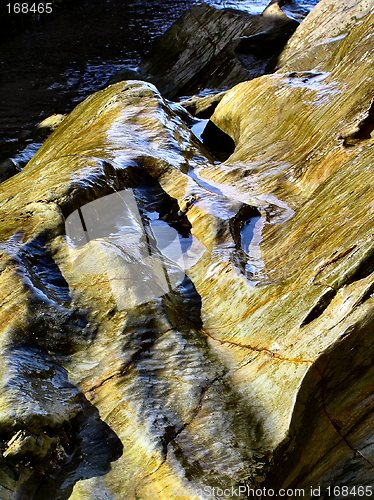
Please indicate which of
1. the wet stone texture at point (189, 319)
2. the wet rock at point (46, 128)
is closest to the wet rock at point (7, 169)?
the wet rock at point (46, 128)

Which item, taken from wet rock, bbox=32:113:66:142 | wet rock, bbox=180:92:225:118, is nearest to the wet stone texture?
wet rock, bbox=180:92:225:118

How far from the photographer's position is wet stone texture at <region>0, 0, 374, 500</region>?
10.6 ft

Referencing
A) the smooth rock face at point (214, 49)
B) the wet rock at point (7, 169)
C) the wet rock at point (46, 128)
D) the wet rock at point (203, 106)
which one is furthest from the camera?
the smooth rock face at point (214, 49)

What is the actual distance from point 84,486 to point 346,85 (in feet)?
13.4

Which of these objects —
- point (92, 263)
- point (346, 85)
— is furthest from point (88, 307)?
point (346, 85)

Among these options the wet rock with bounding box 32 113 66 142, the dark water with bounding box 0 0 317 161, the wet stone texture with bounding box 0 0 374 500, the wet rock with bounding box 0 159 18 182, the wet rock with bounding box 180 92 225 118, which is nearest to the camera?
the wet stone texture with bounding box 0 0 374 500

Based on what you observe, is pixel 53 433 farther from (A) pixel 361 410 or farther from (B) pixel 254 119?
(B) pixel 254 119

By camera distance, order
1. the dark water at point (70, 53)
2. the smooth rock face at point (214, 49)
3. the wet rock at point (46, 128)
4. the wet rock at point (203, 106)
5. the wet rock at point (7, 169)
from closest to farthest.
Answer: the wet rock at point (7, 169) → the wet rock at point (203, 106) → the wet rock at point (46, 128) → the smooth rock face at point (214, 49) → the dark water at point (70, 53)

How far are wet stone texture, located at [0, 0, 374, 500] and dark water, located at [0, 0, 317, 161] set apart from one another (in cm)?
489

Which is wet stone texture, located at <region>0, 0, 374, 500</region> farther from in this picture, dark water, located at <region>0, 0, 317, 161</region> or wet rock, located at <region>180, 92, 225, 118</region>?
dark water, located at <region>0, 0, 317, 161</region>

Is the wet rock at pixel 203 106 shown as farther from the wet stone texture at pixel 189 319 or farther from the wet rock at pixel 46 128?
the wet stone texture at pixel 189 319

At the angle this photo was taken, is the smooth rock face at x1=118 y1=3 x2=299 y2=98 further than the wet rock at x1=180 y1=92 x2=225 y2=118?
Yes

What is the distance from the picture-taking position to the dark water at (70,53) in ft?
37.8

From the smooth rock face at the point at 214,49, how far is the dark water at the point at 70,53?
1347 mm
